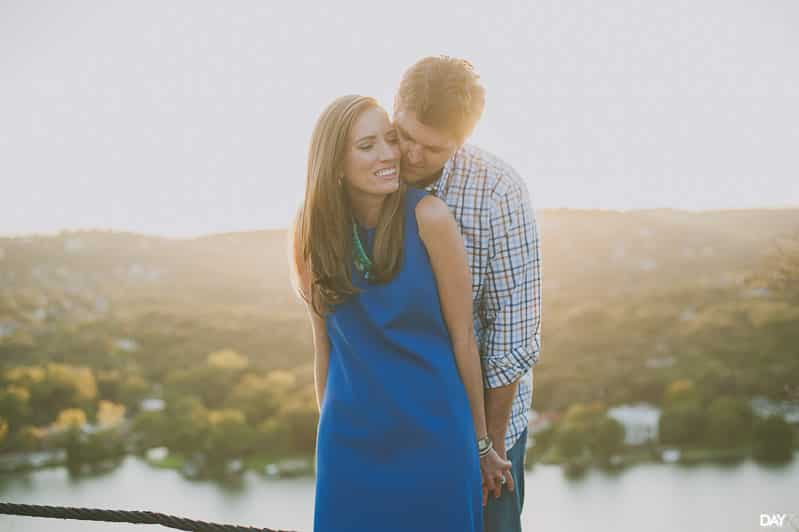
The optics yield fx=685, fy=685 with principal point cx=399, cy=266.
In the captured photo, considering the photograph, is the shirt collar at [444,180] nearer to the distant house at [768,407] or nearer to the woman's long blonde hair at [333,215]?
the woman's long blonde hair at [333,215]

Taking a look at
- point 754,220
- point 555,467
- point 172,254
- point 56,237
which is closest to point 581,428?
→ point 555,467

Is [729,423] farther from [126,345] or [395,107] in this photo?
[395,107]

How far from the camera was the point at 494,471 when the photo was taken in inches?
56.2

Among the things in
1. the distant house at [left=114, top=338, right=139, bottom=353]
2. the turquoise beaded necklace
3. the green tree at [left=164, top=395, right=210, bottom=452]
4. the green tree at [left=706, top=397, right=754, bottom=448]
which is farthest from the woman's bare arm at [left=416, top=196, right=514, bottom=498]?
the distant house at [left=114, top=338, right=139, bottom=353]

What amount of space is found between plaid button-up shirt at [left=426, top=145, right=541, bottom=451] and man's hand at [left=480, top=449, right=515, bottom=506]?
155 mm

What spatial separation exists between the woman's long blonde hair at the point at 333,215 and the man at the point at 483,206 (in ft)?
0.31

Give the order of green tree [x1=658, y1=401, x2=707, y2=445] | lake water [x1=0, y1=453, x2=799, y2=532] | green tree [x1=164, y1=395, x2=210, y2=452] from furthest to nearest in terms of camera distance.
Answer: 1. green tree [x1=164, y1=395, x2=210, y2=452]
2. green tree [x1=658, y1=401, x2=707, y2=445]
3. lake water [x1=0, y1=453, x2=799, y2=532]

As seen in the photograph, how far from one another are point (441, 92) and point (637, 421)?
61.9ft

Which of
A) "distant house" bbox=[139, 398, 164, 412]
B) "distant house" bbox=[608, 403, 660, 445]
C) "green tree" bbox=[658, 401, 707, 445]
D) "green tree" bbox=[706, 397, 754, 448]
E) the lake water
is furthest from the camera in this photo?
"distant house" bbox=[139, 398, 164, 412]

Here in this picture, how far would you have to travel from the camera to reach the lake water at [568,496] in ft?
42.7

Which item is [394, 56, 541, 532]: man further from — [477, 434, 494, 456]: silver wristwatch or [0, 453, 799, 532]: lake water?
[0, 453, 799, 532]: lake water

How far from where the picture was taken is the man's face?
1.36 metres

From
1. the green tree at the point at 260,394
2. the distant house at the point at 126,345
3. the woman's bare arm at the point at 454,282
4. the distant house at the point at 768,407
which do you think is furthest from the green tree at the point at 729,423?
the woman's bare arm at the point at 454,282

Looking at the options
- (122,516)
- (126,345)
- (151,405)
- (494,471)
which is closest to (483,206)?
(494,471)
